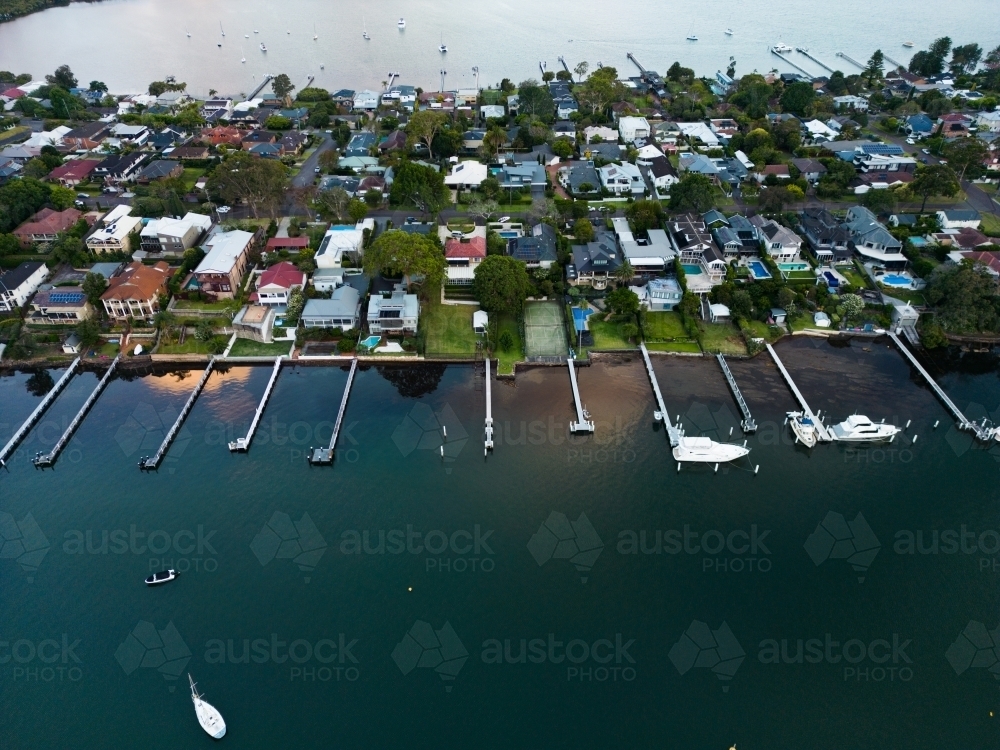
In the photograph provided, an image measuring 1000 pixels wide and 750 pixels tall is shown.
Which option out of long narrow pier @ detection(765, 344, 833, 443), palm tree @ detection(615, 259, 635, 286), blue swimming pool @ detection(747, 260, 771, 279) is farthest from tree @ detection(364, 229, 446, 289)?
blue swimming pool @ detection(747, 260, 771, 279)

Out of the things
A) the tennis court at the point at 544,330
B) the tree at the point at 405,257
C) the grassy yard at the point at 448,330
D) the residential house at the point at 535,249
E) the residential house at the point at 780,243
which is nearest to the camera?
the tennis court at the point at 544,330

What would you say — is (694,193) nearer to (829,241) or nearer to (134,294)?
(829,241)

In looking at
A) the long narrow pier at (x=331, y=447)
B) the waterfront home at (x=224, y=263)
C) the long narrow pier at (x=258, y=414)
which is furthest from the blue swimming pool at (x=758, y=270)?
the waterfront home at (x=224, y=263)

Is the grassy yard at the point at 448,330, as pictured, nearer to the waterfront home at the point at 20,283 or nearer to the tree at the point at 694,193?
the tree at the point at 694,193

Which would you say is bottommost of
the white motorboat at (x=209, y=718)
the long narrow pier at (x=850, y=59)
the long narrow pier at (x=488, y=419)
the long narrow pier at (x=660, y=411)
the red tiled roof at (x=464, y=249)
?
the white motorboat at (x=209, y=718)

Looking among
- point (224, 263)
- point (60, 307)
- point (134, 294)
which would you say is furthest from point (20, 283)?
point (224, 263)

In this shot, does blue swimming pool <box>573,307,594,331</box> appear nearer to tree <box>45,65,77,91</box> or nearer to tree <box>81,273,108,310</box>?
tree <box>81,273,108,310</box>
